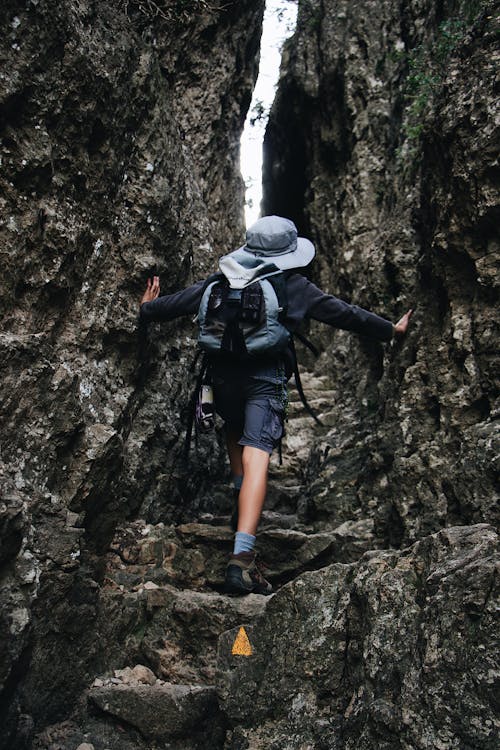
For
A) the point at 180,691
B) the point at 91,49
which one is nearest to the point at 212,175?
Answer: the point at 91,49

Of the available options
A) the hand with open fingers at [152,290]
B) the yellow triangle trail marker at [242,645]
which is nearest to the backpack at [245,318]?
the hand with open fingers at [152,290]

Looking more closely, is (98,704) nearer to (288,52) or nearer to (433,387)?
(433,387)

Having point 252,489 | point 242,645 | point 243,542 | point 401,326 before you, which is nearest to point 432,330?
point 401,326

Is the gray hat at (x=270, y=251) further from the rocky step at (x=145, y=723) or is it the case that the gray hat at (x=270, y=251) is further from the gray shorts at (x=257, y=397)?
the rocky step at (x=145, y=723)

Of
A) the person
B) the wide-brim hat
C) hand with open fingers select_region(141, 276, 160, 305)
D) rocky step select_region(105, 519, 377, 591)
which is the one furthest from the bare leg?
hand with open fingers select_region(141, 276, 160, 305)

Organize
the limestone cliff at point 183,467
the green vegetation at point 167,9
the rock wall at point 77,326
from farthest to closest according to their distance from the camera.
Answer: the green vegetation at point 167,9, the rock wall at point 77,326, the limestone cliff at point 183,467

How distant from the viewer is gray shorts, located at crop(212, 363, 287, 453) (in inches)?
201

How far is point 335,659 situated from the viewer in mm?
3654

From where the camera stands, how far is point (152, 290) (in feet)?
19.9

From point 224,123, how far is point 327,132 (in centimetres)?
501

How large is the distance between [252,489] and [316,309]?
1524mm

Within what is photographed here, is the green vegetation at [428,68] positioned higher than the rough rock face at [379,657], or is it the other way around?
the green vegetation at [428,68]

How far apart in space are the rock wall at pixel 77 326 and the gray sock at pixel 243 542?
106cm

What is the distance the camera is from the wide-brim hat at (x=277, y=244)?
17.8ft
